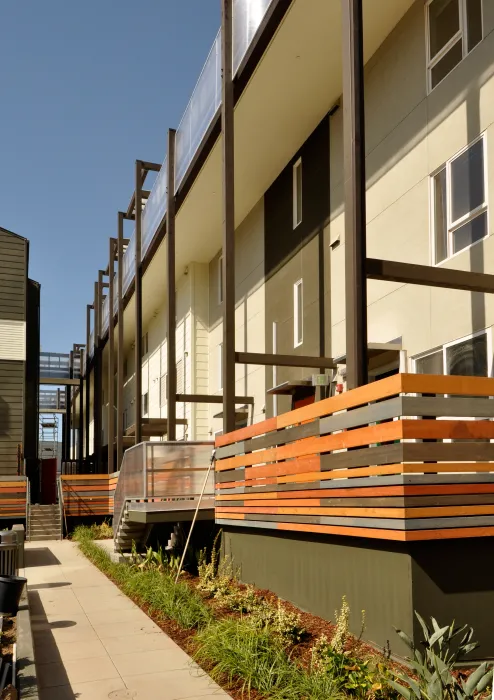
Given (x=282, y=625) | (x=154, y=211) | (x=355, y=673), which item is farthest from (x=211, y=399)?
(x=355, y=673)

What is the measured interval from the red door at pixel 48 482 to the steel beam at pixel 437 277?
91.6ft

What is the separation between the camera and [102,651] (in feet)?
28.9

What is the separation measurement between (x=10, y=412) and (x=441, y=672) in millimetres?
26437

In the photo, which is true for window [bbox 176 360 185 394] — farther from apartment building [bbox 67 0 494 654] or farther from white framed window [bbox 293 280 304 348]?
white framed window [bbox 293 280 304 348]

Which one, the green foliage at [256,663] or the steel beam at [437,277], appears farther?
the steel beam at [437,277]

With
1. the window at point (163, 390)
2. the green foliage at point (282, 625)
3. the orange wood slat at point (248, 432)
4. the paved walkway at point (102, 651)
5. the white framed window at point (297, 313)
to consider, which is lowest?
the paved walkway at point (102, 651)

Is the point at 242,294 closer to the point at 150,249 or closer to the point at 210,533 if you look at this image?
the point at 150,249

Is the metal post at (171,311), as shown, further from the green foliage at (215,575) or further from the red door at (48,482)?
the red door at (48,482)

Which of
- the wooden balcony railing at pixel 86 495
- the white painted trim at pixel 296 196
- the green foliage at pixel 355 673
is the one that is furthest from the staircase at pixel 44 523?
the green foliage at pixel 355 673

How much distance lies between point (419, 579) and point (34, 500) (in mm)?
28245

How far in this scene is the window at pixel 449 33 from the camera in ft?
35.3

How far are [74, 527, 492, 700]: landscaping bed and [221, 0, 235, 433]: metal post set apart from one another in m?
3.22


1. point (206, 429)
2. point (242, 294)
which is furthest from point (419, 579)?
point (206, 429)

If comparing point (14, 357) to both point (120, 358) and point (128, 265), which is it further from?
point (120, 358)
